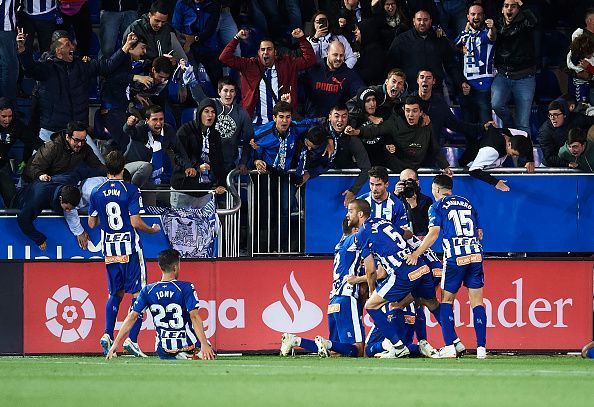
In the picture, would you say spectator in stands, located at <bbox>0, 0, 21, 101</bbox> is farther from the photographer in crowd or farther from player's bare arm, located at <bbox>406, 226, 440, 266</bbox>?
player's bare arm, located at <bbox>406, 226, 440, 266</bbox>

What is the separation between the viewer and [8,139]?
16.9 m

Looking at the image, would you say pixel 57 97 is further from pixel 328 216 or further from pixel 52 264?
pixel 328 216

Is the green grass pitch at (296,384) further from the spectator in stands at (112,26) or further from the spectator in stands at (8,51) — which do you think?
the spectator in stands at (112,26)

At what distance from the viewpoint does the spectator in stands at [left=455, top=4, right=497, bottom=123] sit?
18.2 m

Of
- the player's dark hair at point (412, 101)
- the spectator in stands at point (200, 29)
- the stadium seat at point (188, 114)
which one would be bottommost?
the player's dark hair at point (412, 101)

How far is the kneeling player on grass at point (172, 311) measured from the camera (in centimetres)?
1352

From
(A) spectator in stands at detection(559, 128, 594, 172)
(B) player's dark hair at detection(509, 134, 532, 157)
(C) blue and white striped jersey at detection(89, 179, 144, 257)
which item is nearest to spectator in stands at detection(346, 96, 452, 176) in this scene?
(B) player's dark hair at detection(509, 134, 532, 157)

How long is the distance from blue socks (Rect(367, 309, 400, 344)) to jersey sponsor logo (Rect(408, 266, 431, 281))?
0.53 m

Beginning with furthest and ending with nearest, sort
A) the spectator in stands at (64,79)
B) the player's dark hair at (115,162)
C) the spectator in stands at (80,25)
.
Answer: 1. the spectator in stands at (80,25)
2. the spectator in stands at (64,79)
3. the player's dark hair at (115,162)

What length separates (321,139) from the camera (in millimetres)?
16250

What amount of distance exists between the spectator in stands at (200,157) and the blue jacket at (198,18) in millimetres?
2052

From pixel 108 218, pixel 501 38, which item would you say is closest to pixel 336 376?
pixel 108 218

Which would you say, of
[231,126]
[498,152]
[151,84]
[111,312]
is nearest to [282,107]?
[231,126]

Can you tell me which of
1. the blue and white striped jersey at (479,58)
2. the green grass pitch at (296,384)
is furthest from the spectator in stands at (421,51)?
the green grass pitch at (296,384)
